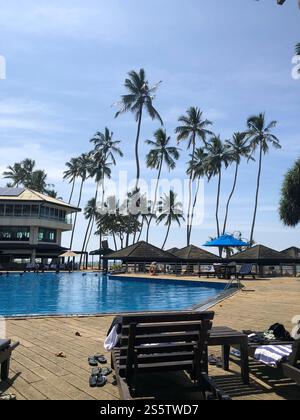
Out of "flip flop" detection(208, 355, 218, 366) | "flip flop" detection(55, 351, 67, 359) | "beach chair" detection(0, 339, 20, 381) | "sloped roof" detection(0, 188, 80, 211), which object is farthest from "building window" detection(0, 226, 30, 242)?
"beach chair" detection(0, 339, 20, 381)

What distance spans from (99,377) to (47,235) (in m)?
47.9

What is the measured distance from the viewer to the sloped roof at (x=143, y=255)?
31.0 metres

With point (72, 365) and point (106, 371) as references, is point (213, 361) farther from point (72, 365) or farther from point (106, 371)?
point (72, 365)

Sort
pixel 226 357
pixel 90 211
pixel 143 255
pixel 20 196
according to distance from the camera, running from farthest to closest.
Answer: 1. pixel 90 211
2. pixel 20 196
3. pixel 143 255
4. pixel 226 357

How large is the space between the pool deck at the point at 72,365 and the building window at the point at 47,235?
41736 millimetres

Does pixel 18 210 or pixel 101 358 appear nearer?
pixel 101 358

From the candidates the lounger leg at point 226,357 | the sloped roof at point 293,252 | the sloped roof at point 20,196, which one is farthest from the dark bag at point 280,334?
the sloped roof at point 20,196

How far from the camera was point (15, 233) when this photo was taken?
157 ft

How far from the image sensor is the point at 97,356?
5.30 metres

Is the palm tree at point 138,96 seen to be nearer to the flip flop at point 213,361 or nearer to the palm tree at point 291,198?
the palm tree at point 291,198

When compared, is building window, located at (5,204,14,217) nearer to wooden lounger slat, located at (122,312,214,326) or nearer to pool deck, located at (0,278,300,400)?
pool deck, located at (0,278,300,400)

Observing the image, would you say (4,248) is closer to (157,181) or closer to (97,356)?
(157,181)

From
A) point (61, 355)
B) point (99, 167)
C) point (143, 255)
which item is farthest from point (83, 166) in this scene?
point (61, 355)

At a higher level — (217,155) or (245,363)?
(217,155)
